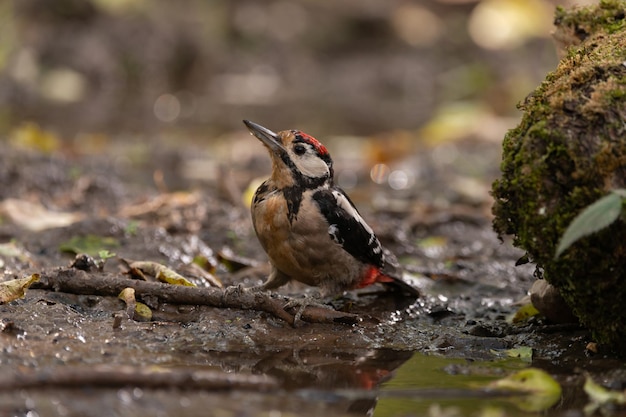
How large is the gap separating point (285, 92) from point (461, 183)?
7965 millimetres

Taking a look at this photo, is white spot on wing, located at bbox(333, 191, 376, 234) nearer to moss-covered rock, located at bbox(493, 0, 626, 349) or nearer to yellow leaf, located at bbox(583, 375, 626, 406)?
moss-covered rock, located at bbox(493, 0, 626, 349)

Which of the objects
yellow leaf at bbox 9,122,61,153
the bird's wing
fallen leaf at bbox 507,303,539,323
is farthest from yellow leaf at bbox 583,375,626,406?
yellow leaf at bbox 9,122,61,153

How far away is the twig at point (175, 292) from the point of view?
4.70 metres

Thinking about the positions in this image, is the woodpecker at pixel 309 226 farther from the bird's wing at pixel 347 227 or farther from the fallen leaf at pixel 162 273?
the fallen leaf at pixel 162 273

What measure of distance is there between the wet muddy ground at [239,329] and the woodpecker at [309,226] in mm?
274

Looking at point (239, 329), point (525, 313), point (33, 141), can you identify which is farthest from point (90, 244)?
point (33, 141)

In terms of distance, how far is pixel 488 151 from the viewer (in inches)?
437

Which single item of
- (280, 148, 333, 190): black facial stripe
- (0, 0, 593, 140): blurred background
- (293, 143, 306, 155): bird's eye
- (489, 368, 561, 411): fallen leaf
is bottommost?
(489, 368, 561, 411): fallen leaf

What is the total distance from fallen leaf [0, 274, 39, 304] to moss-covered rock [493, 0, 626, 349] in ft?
7.50

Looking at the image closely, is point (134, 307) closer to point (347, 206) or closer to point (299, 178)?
point (299, 178)

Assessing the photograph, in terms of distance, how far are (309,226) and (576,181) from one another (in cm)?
159

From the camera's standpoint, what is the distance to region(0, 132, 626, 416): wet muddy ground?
3.38m

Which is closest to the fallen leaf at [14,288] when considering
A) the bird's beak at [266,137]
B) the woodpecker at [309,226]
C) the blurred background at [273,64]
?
the woodpecker at [309,226]

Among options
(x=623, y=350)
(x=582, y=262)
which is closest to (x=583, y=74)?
(x=582, y=262)
